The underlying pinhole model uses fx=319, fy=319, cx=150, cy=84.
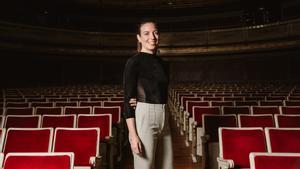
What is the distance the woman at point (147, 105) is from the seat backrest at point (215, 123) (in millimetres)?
2039

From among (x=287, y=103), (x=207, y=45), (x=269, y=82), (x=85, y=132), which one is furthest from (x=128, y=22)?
(x=85, y=132)

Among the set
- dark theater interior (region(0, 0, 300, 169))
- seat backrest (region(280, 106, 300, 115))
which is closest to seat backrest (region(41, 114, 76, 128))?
seat backrest (region(280, 106, 300, 115))

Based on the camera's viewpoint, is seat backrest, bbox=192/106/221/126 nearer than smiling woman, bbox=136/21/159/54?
No

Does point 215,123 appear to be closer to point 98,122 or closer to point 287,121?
point 287,121

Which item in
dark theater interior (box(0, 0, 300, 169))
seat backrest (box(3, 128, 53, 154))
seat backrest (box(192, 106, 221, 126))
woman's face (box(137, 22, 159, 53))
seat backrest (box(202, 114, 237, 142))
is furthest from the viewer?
dark theater interior (box(0, 0, 300, 169))

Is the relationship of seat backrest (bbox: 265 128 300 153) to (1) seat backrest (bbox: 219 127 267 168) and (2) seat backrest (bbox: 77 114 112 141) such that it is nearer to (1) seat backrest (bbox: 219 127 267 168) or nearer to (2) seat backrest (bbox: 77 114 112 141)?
(1) seat backrest (bbox: 219 127 267 168)

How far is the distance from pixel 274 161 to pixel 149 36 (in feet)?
3.43

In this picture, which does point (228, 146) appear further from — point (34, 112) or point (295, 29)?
point (295, 29)

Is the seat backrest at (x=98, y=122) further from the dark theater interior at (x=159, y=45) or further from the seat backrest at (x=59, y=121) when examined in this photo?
the dark theater interior at (x=159, y=45)

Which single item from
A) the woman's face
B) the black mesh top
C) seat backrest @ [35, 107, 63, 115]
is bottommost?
seat backrest @ [35, 107, 63, 115]

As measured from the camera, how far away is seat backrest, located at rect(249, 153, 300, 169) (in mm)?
1874

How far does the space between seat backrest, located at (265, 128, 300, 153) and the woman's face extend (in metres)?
1.41

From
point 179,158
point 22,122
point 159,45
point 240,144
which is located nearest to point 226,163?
point 240,144

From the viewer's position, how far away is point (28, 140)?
3.03 m
